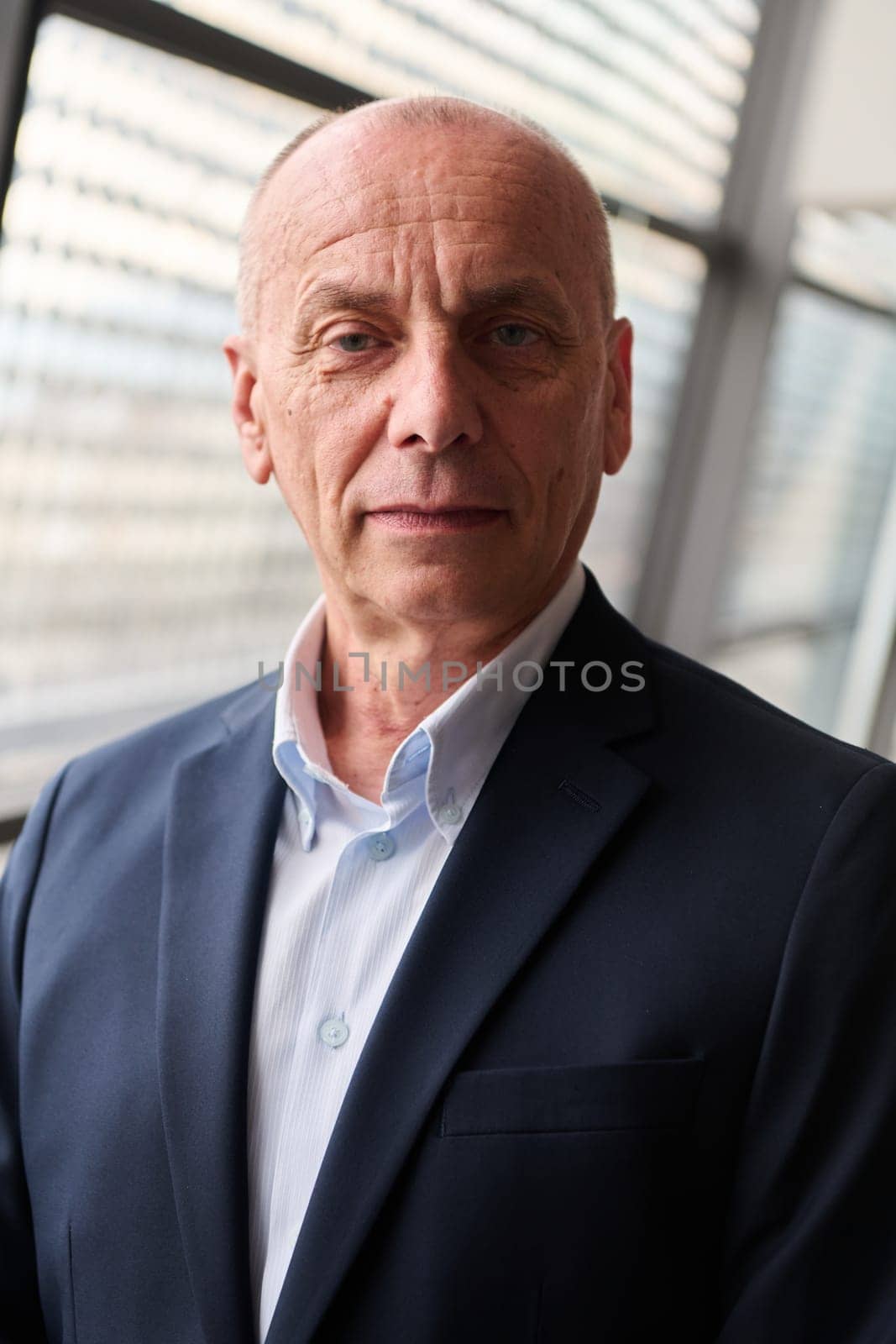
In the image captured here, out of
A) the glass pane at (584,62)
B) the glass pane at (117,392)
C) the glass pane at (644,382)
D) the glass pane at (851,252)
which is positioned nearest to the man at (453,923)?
the glass pane at (117,392)

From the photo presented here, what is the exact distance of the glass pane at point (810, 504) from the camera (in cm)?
329

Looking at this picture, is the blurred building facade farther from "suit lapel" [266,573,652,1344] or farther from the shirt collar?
"suit lapel" [266,573,652,1344]

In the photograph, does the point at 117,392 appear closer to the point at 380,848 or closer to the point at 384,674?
the point at 384,674

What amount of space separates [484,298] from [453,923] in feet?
2.07

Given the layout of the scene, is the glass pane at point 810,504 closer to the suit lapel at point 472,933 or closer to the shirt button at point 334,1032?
the suit lapel at point 472,933

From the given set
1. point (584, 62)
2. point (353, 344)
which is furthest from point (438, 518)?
point (584, 62)

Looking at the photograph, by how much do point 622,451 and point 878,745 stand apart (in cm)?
242

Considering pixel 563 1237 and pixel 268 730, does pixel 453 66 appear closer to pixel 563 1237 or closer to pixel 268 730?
pixel 268 730

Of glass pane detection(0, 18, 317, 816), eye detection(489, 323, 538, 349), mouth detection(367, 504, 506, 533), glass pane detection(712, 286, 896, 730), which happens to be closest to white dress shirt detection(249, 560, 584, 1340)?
mouth detection(367, 504, 506, 533)

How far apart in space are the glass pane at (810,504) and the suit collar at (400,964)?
86.2 inches

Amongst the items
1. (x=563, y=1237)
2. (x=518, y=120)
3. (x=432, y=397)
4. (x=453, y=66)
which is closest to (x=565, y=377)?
(x=432, y=397)

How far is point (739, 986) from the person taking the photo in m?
1.05

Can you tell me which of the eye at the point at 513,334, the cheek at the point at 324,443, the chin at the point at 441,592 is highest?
the eye at the point at 513,334

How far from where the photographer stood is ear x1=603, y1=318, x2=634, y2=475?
53.3 inches
